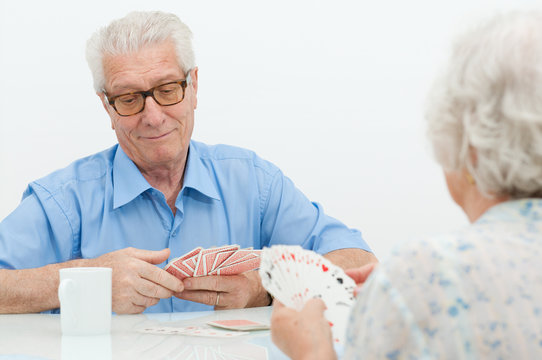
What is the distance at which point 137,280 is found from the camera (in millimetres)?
1765

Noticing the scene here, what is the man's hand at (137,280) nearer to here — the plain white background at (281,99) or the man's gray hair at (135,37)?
the man's gray hair at (135,37)

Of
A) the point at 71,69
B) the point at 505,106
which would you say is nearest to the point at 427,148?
the point at 505,106

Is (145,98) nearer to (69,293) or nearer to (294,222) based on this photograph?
(294,222)

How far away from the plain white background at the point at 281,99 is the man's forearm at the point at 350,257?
131 cm

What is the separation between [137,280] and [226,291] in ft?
0.93

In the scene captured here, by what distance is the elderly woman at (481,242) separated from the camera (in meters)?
0.74

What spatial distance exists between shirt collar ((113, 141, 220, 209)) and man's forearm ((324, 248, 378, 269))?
1.58ft

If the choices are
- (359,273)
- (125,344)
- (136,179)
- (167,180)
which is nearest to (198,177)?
(167,180)

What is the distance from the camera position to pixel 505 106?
794 mm

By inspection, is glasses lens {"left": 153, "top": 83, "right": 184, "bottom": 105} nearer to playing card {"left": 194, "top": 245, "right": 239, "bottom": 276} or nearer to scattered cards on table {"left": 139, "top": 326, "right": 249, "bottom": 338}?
playing card {"left": 194, "top": 245, "right": 239, "bottom": 276}

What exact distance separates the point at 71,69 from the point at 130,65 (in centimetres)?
144

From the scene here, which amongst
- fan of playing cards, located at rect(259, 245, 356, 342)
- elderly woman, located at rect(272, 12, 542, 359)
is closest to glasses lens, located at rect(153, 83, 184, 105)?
fan of playing cards, located at rect(259, 245, 356, 342)

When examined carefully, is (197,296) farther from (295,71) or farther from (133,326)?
(295,71)

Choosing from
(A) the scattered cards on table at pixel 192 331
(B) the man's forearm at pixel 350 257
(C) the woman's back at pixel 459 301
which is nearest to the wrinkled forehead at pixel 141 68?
(B) the man's forearm at pixel 350 257
